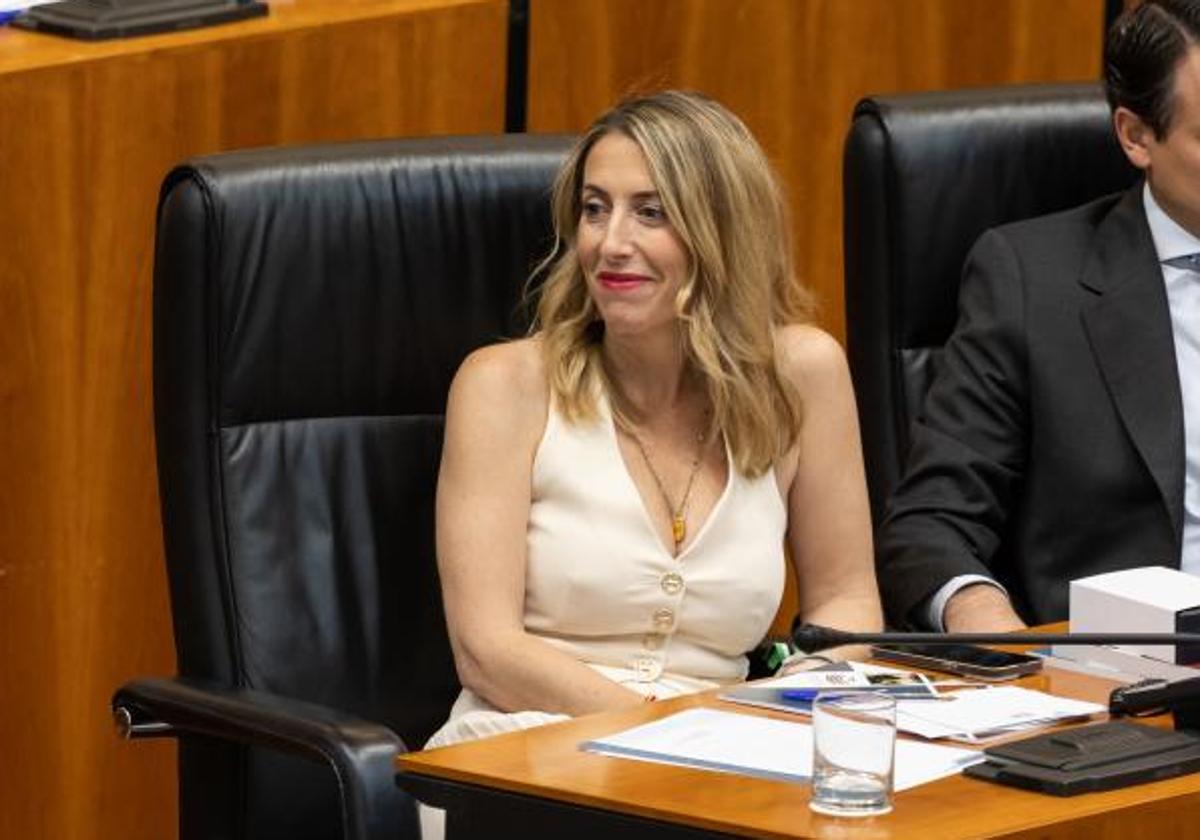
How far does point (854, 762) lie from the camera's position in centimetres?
222

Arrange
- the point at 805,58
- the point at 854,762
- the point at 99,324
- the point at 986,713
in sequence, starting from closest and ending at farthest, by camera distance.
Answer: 1. the point at 854,762
2. the point at 986,713
3. the point at 99,324
4. the point at 805,58

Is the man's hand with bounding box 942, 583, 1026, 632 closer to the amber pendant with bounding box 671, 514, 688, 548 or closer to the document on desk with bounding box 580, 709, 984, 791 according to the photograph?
the amber pendant with bounding box 671, 514, 688, 548

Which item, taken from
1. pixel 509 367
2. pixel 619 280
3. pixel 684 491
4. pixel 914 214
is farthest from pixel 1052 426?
pixel 509 367

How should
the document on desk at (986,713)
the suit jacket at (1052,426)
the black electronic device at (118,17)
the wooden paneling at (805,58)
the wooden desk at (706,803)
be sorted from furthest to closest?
the wooden paneling at (805,58), the black electronic device at (118,17), the suit jacket at (1052,426), the document on desk at (986,713), the wooden desk at (706,803)

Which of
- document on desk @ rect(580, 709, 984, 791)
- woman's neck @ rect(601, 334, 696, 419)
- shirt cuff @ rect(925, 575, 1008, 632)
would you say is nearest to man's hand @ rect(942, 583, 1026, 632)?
shirt cuff @ rect(925, 575, 1008, 632)

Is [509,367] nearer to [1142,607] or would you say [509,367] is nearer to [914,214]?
[914,214]

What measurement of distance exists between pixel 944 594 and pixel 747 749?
842mm

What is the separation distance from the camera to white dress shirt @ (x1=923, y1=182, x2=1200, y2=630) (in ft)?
11.0

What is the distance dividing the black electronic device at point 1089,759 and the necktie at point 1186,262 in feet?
3.53

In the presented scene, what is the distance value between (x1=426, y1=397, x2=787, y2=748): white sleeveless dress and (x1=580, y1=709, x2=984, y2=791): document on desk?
0.55m

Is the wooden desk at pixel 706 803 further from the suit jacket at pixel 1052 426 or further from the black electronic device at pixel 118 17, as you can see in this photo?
the black electronic device at pixel 118 17

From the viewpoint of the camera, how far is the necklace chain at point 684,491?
3.11 m

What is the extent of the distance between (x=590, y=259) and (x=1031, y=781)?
978 millimetres

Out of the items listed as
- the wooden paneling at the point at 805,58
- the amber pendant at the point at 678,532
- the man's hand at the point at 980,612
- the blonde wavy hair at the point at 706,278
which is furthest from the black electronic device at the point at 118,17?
the man's hand at the point at 980,612
